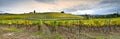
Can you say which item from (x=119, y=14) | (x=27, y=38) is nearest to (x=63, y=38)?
(x=27, y=38)

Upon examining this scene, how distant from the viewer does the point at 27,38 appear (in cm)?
3791

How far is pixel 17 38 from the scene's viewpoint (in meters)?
38.4

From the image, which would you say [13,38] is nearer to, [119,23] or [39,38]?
[39,38]

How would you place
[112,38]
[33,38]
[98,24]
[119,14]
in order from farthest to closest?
[119,14], [98,24], [112,38], [33,38]

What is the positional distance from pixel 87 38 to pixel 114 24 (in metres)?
33.3

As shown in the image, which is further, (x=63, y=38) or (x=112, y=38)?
(x=112, y=38)

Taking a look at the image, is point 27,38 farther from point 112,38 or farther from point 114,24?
point 114,24

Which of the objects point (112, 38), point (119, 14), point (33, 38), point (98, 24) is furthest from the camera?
point (119, 14)

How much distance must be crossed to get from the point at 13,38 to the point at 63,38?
717 cm

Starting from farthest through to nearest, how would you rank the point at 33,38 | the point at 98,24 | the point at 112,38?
the point at 98,24 → the point at 112,38 → the point at 33,38

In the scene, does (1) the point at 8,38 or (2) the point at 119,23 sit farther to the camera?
(2) the point at 119,23

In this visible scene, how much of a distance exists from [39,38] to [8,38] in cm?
450

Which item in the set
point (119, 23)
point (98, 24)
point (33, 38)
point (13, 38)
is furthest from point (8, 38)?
point (119, 23)

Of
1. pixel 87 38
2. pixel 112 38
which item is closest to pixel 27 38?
pixel 87 38
